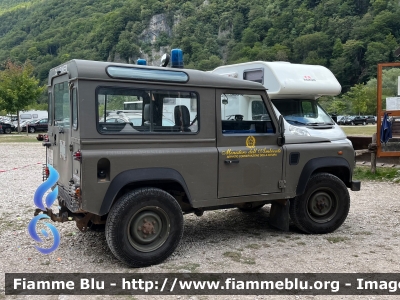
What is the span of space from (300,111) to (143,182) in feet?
13.6

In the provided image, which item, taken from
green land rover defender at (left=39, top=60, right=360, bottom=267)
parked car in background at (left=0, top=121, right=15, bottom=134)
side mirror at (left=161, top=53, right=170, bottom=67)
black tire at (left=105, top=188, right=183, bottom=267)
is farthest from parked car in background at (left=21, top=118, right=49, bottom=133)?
black tire at (left=105, top=188, right=183, bottom=267)

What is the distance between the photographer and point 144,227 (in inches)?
196

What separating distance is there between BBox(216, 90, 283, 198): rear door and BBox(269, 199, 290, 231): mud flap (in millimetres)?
429

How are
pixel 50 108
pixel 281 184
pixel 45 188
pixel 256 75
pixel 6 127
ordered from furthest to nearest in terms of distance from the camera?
1. pixel 6 127
2. pixel 256 75
3. pixel 50 108
4. pixel 281 184
5. pixel 45 188

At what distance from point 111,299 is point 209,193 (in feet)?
5.88

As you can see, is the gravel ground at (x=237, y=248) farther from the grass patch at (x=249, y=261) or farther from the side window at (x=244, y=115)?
the side window at (x=244, y=115)

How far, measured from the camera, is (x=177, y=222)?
512cm

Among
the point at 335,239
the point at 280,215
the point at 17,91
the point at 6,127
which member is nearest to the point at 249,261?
the point at 280,215

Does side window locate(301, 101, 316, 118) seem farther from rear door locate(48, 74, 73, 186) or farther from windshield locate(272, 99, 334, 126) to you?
rear door locate(48, 74, 73, 186)

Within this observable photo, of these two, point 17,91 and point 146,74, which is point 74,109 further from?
point 17,91

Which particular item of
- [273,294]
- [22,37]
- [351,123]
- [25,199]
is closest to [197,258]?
[273,294]

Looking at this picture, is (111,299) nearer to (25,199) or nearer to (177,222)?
(177,222)

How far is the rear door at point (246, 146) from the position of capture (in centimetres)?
545

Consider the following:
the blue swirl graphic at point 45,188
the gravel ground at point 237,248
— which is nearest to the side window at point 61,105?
the blue swirl graphic at point 45,188
